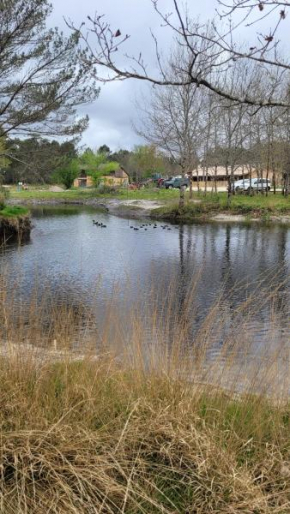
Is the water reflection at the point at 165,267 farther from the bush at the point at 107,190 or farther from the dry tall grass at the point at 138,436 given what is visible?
the bush at the point at 107,190

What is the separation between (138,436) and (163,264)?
13.8 m

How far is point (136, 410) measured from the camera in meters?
3.29

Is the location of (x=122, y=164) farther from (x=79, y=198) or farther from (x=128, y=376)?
(x=128, y=376)

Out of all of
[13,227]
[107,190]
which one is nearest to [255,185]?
[107,190]

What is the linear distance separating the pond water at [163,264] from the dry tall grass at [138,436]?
8.49 feet

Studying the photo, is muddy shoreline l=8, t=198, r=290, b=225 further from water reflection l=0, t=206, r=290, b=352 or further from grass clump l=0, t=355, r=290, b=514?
grass clump l=0, t=355, r=290, b=514

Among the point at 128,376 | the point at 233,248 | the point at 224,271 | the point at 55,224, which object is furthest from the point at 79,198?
the point at 128,376

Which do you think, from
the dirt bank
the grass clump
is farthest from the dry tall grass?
the dirt bank

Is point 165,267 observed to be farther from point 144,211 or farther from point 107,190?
point 107,190

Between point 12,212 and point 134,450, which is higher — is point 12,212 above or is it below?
above

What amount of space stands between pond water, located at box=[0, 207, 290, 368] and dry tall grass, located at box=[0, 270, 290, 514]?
8.49 ft

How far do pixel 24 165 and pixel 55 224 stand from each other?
1382 centimetres

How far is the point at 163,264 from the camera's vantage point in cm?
1678

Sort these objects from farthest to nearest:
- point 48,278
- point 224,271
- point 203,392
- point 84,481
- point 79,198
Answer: point 79,198, point 224,271, point 48,278, point 203,392, point 84,481
